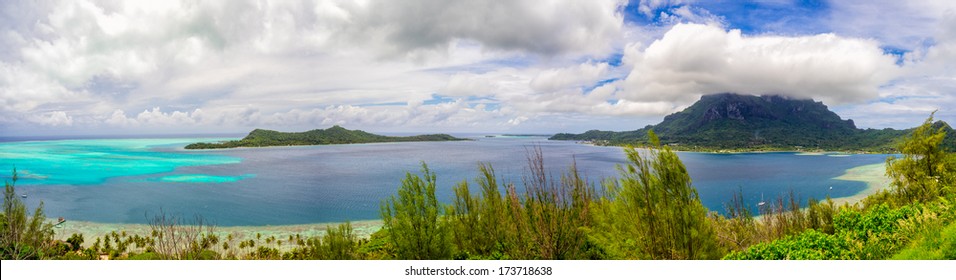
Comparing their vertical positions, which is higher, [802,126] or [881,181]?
[802,126]

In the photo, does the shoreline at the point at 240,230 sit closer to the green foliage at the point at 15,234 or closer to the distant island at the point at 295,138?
the green foliage at the point at 15,234

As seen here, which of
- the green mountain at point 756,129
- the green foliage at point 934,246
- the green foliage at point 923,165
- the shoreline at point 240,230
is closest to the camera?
the green foliage at point 934,246

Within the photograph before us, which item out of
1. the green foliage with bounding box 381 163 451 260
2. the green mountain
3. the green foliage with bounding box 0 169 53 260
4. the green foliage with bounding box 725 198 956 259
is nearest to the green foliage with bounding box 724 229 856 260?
the green foliage with bounding box 725 198 956 259

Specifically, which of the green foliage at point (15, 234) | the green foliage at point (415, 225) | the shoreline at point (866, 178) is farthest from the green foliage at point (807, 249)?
the shoreline at point (866, 178)

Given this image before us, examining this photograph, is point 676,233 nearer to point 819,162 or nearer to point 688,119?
point 819,162

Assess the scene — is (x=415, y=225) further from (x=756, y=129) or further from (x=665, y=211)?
(x=756, y=129)

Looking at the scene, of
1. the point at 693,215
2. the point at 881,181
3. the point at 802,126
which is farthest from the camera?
the point at 802,126

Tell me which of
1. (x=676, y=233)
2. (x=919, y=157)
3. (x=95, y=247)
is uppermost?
(x=919, y=157)
